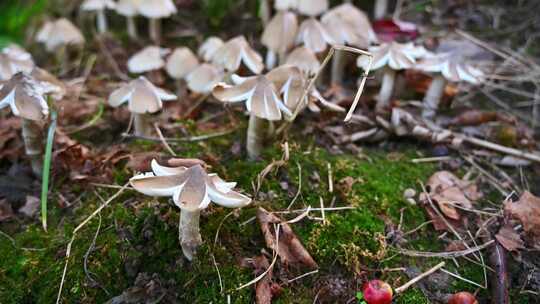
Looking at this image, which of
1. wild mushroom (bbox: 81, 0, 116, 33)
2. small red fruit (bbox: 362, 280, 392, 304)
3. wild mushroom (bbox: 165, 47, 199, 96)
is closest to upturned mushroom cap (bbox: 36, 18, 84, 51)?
wild mushroom (bbox: 81, 0, 116, 33)

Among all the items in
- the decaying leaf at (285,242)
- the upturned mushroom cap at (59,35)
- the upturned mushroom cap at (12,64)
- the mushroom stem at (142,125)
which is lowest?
the decaying leaf at (285,242)

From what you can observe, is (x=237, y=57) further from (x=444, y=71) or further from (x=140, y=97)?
(x=444, y=71)

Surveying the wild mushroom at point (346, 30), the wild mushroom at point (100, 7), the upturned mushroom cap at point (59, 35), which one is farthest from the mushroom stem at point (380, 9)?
the upturned mushroom cap at point (59, 35)

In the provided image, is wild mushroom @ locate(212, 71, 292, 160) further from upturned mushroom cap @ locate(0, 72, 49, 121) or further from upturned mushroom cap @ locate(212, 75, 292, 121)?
upturned mushroom cap @ locate(0, 72, 49, 121)

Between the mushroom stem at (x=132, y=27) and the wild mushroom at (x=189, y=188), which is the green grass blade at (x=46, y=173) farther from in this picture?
the mushroom stem at (x=132, y=27)

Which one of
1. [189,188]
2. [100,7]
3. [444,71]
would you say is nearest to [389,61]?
[444,71]

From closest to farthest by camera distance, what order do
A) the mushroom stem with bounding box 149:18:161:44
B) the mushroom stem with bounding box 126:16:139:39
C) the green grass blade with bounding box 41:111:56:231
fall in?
the green grass blade with bounding box 41:111:56:231 < the mushroom stem with bounding box 149:18:161:44 < the mushroom stem with bounding box 126:16:139:39
